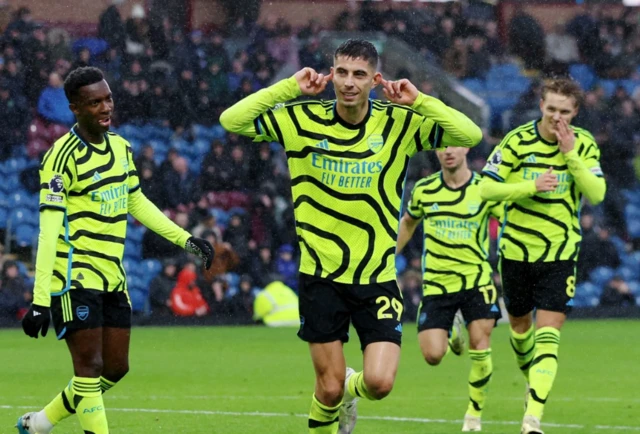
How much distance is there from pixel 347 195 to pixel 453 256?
135 inches

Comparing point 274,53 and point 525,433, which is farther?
point 274,53

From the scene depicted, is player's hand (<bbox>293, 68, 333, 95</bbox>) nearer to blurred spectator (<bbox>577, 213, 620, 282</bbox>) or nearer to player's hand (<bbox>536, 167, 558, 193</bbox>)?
player's hand (<bbox>536, 167, 558, 193</bbox>)

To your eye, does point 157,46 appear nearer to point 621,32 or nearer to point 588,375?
point 621,32

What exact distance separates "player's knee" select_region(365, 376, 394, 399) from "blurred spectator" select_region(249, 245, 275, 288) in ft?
44.0

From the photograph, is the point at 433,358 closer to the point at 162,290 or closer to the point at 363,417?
the point at 363,417

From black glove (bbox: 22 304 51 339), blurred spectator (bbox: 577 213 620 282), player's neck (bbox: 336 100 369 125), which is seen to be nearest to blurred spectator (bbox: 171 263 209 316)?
blurred spectator (bbox: 577 213 620 282)

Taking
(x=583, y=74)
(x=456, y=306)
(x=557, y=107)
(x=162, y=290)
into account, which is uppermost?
(x=557, y=107)

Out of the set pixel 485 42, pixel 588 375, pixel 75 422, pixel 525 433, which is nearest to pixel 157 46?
pixel 485 42

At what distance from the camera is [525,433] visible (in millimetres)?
7844

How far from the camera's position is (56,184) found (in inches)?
264

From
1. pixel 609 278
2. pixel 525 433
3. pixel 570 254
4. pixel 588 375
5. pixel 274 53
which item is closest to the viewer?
pixel 525 433

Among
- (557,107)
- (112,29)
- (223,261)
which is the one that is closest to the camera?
(557,107)

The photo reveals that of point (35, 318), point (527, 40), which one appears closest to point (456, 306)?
point (35, 318)

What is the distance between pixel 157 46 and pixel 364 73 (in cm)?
1630
